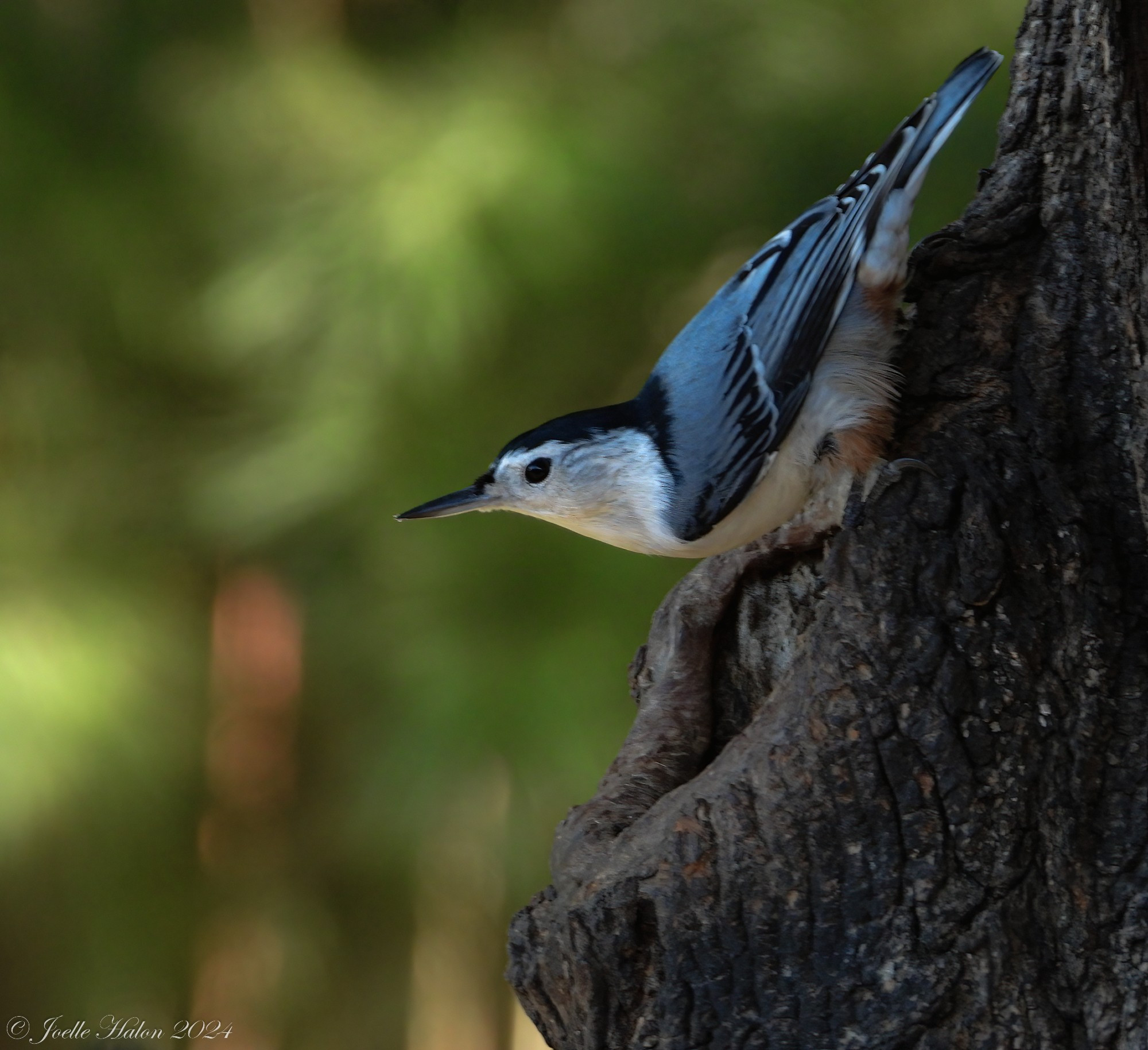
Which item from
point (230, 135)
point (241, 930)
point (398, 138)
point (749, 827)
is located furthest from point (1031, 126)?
point (241, 930)

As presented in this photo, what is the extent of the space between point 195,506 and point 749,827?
123 cm

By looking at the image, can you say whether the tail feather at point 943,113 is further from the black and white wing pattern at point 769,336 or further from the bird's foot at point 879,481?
the bird's foot at point 879,481

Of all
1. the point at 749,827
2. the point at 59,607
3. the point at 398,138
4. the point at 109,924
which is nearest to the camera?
the point at 749,827

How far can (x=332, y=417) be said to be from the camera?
5.68 feet

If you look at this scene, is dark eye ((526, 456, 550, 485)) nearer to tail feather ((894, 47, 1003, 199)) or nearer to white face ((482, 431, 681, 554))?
white face ((482, 431, 681, 554))

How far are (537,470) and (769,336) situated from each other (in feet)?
0.78

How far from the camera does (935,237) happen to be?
0.99m

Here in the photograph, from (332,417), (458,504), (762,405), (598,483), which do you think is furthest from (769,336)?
(332,417)

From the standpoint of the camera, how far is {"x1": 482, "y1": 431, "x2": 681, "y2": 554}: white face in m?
1.02

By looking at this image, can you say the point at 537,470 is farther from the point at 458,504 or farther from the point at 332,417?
the point at 332,417

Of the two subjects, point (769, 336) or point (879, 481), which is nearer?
point (879, 481)

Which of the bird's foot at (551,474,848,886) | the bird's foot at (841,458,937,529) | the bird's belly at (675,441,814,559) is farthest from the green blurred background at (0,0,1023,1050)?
the bird's foot at (841,458,937,529)

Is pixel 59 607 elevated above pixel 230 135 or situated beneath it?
situated beneath

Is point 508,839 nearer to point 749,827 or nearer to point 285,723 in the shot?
point 285,723
